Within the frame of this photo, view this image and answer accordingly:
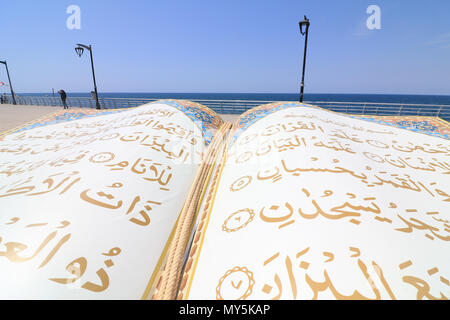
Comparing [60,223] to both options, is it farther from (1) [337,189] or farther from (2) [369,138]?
(2) [369,138]

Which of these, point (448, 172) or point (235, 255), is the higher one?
point (448, 172)

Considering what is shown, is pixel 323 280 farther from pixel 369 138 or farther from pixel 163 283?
pixel 369 138

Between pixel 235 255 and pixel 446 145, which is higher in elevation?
pixel 446 145

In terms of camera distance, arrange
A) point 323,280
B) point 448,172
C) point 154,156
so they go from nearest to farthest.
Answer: point 323,280, point 448,172, point 154,156

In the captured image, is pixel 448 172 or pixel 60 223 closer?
pixel 60 223

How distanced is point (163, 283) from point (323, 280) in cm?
106

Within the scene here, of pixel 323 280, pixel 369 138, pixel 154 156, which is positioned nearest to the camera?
pixel 323 280

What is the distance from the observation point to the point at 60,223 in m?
1.45

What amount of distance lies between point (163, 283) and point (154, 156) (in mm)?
1525

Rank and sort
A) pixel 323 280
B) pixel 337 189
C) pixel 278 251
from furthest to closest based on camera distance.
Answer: pixel 337 189, pixel 278 251, pixel 323 280
